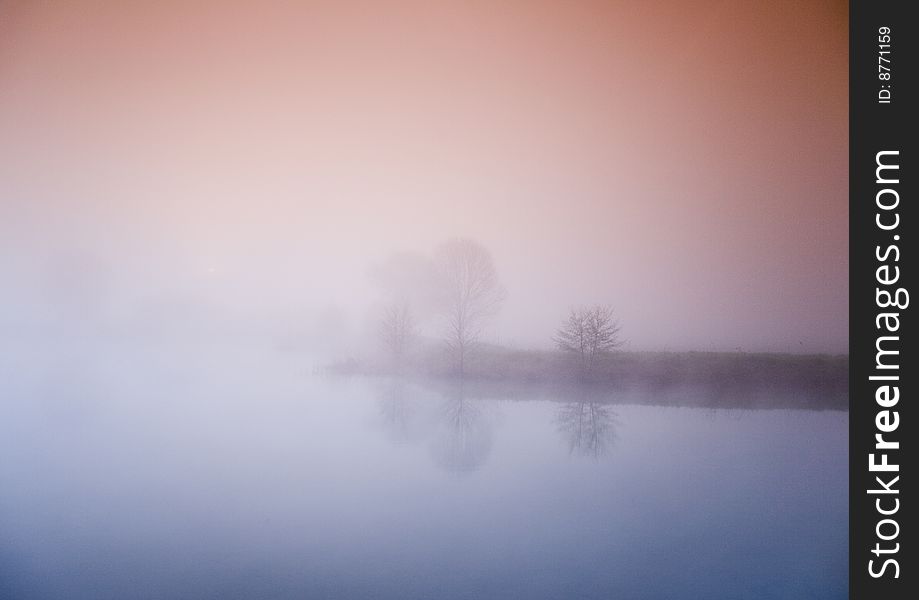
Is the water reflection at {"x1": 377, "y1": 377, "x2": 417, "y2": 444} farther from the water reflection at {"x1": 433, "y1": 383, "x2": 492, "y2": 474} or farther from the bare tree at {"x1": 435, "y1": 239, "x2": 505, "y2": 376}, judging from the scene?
the bare tree at {"x1": 435, "y1": 239, "x2": 505, "y2": 376}

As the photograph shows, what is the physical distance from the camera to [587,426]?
2949 millimetres

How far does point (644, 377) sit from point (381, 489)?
1466 millimetres

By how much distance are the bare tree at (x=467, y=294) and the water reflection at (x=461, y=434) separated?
157mm

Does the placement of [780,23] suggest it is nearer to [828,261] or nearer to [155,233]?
[828,261]

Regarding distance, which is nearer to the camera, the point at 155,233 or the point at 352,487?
the point at 352,487

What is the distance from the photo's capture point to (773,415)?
118 inches

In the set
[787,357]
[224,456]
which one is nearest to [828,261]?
[787,357]
